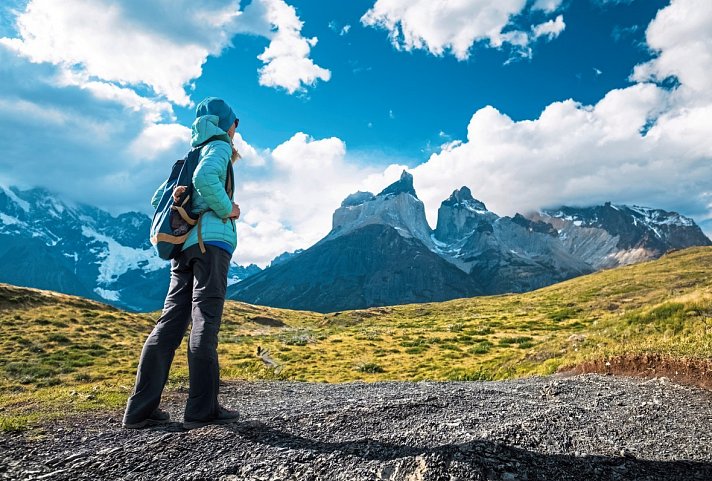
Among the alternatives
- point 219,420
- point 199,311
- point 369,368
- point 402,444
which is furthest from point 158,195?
point 369,368

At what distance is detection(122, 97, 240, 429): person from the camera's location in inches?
241

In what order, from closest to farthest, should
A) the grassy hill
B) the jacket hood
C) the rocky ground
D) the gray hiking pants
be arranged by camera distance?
the rocky ground
the gray hiking pants
the jacket hood
the grassy hill

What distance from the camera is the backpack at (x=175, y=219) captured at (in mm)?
6500

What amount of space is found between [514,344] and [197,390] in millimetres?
26113

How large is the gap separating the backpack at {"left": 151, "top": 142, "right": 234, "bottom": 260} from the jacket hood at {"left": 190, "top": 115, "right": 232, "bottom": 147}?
0.40 meters

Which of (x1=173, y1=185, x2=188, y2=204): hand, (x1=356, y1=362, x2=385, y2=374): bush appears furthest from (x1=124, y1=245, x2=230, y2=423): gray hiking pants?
(x1=356, y1=362, x2=385, y2=374): bush

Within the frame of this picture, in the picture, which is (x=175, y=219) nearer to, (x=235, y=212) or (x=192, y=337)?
(x=235, y=212)

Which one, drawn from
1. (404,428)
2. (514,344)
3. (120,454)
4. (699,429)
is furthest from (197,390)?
(514,344)

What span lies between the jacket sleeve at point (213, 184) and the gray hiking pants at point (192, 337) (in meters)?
0.60

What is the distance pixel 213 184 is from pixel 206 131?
1.21 metres

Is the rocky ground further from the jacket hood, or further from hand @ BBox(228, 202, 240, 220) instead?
the jacket hood

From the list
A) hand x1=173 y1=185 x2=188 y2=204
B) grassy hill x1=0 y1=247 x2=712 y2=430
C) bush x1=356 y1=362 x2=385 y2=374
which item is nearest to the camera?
hand x1=173 y1=185 x2=188 y2=204

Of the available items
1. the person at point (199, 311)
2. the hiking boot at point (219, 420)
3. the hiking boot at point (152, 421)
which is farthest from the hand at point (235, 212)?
the hiking boot at point (152, 421)

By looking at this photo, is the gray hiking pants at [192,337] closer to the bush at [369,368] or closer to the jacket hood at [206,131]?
the jacket hood at [206,131]
